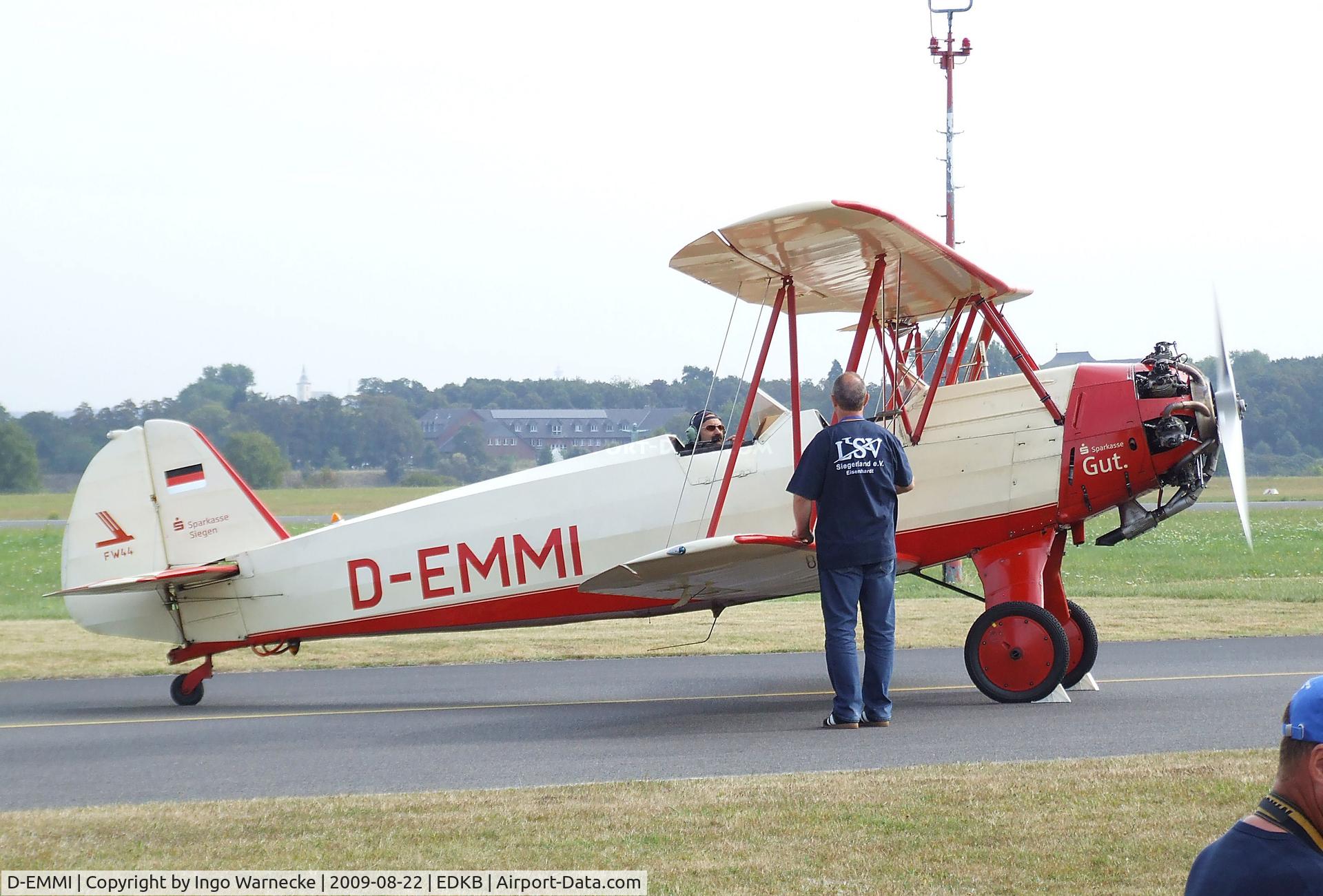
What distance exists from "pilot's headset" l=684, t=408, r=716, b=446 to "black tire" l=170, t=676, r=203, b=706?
4.27 meters

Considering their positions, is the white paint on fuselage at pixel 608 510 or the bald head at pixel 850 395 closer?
the bald head at pixel 850 395

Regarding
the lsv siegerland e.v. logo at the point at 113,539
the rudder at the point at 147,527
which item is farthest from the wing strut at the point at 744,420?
the lsv siegerland e.v. logo at the point at 113,539

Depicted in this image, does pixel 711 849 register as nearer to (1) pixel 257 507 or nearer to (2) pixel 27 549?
(1) pixel 257 507

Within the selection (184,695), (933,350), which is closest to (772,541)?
(933,350)

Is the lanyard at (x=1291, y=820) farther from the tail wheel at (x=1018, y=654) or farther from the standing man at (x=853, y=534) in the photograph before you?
the tail wheel at (x=1018, y=654)

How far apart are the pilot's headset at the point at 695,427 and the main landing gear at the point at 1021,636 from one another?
2174 millimetres

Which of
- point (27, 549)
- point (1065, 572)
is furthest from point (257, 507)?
point (27, 549)

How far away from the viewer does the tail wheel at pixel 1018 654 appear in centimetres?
837

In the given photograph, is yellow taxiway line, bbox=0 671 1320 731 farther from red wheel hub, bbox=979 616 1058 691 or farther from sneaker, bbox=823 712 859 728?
sneaker, bbox=823 712 859 728

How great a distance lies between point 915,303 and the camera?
10766mm

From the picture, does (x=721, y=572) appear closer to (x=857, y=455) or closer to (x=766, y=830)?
(x=857, y=455)

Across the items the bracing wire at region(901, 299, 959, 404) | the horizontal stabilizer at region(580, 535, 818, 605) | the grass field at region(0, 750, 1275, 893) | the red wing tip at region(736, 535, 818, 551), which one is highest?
the bracing wire at region(901, 299, 959, 404)

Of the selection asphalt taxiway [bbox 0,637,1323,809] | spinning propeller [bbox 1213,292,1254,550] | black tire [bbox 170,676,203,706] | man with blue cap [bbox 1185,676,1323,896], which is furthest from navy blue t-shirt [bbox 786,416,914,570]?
man with blue cap [bbox 1185,676,1323,896]

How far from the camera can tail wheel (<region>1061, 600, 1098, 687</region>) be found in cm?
898
